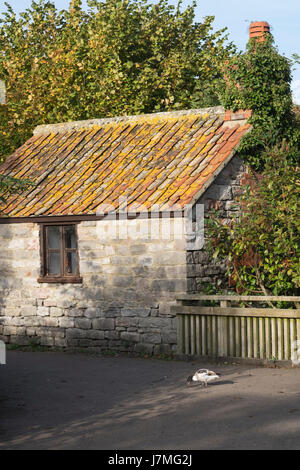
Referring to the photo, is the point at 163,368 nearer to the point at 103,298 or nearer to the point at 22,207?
the point at 103,298

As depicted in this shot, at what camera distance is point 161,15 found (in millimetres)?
31828

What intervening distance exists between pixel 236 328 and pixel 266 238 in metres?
2.03

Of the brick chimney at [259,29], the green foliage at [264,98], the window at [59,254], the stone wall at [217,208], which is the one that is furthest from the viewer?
the brick chimney at [259,29]

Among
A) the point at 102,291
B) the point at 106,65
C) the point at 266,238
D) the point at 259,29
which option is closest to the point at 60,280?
the point at 102,291

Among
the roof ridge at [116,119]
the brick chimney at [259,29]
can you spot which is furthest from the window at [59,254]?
the brick chimney at [259,29]

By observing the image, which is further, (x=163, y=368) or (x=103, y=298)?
(x=103, y=298)

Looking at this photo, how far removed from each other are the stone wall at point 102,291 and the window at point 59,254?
174 millimetres

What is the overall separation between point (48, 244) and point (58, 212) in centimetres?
101

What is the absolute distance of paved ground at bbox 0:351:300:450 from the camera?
8477mm

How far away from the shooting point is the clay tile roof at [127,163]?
51.9 feet

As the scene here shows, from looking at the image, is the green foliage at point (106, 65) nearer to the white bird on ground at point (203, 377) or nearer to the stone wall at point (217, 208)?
the stone wall at point (217, 208)

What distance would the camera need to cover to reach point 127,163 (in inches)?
689
